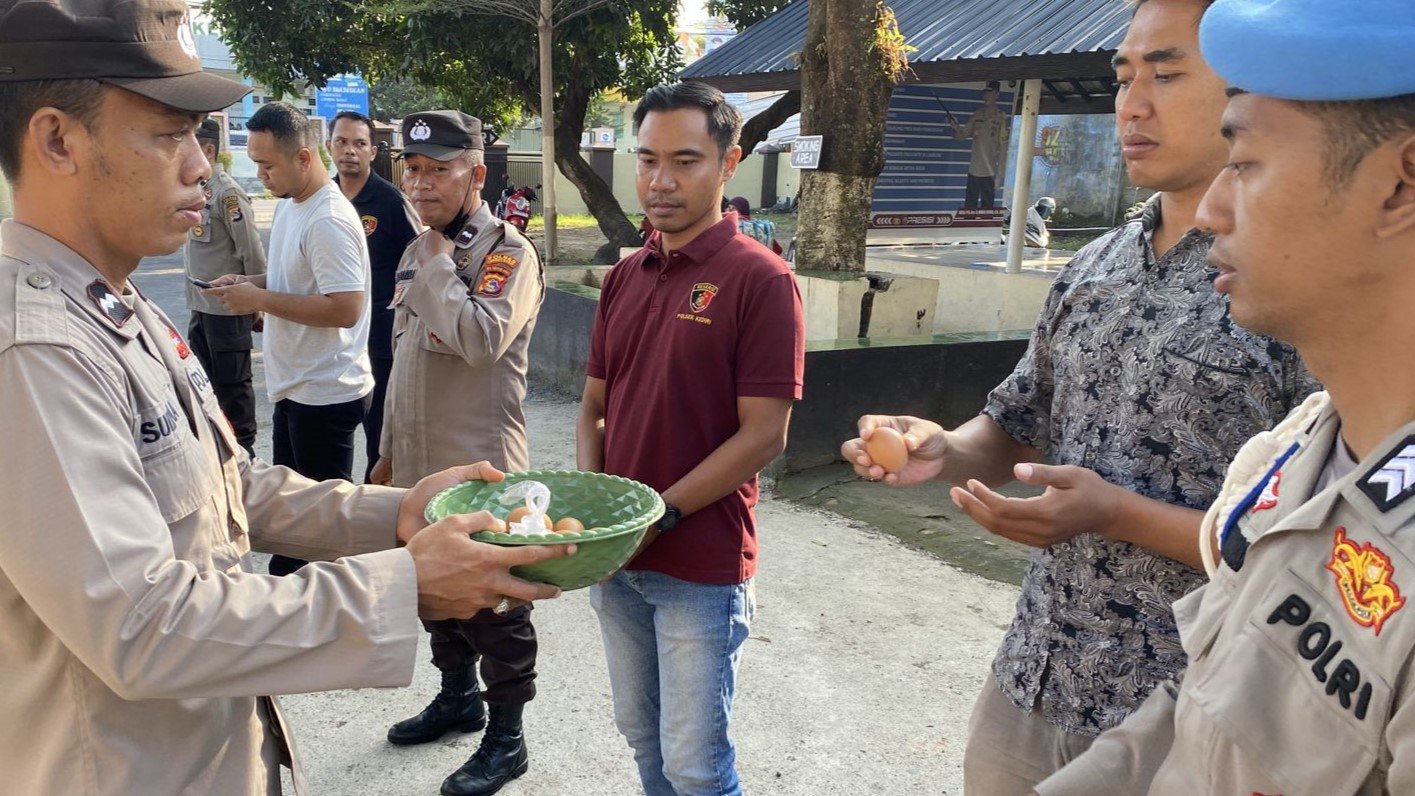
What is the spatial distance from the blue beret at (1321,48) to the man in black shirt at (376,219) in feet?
15.0

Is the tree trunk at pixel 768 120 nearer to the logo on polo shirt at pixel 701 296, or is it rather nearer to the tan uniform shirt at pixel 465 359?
the tan uniform shirt at pixel 465 359

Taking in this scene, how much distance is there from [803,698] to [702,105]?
221cm

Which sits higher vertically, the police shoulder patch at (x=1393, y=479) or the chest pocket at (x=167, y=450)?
the police shoulder patch at (x=1393, y=479)

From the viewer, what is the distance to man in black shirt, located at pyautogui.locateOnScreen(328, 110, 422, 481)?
5.11 metres

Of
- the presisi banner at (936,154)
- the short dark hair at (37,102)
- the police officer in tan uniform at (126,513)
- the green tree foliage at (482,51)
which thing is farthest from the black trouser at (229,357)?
the presisi banner at (936,154)

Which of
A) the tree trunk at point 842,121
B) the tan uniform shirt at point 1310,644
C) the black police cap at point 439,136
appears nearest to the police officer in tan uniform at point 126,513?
the tan uniform shirt at point 1310,644

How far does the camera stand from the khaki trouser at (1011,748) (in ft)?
6.13

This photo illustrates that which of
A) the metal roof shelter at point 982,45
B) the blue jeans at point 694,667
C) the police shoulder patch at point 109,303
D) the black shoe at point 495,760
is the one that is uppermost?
the metal roof shelter at point 982,45

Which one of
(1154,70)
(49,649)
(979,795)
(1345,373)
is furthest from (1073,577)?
(49,649)

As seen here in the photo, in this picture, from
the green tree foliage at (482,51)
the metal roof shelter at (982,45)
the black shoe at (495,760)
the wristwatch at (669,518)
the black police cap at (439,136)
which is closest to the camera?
the wristwatch at (669,518)

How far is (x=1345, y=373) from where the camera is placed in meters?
1.14

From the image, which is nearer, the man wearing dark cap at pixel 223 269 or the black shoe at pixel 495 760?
the black shoe at pixel 495 760

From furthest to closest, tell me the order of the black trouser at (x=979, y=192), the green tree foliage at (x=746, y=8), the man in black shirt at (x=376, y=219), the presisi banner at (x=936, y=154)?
the green tree foliage at (x=746, y=8) → the black trouser at (x=979, y=192) → the presisi banner at (x=936, y=154) → the man in black shirt at (x=376, y=219)

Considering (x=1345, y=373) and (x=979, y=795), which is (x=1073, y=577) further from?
(x=1345, y=373)
